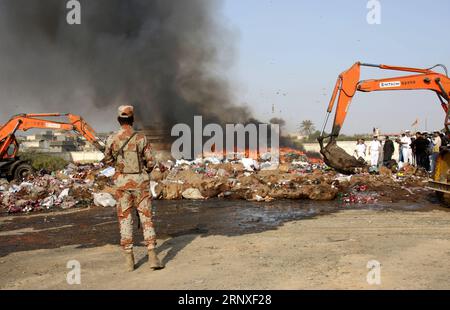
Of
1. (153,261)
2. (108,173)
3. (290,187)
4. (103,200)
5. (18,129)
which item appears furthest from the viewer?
(18,129)

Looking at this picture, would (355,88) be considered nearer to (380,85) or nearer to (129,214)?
(380,85)

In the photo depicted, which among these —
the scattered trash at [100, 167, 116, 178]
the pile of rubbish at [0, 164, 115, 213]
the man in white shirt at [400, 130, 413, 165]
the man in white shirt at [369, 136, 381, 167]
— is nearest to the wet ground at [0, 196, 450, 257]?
the pile of rubbish at [0, 164, 115, 213]

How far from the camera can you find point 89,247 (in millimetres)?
5695

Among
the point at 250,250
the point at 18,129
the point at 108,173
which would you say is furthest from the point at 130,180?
the point at 18,129

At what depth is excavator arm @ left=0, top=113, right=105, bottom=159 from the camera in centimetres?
1526

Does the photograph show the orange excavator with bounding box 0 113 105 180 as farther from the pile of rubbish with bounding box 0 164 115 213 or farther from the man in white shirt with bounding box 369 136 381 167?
the man in white shirt with bounding box 369 136 381 167

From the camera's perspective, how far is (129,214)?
4.46 meters

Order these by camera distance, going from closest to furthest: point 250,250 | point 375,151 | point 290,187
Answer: point 250,250, point 290,187, point 375,151

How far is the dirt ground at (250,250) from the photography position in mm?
3902

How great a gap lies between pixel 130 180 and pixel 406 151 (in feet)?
44.1

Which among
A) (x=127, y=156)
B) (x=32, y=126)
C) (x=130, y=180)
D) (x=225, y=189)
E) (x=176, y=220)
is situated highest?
(x=32, y=126)

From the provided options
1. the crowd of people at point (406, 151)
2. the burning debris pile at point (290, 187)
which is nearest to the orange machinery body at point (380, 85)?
the burning debris pile at point (290, 187)

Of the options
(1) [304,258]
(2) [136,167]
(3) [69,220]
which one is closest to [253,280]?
(1) [304,258]
